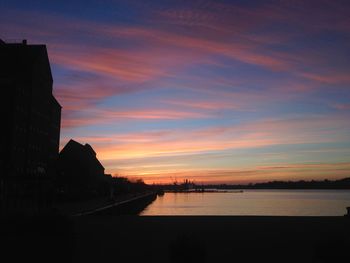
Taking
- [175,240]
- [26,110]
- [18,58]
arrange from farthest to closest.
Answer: [18,58] → [26,110] → [175,240]

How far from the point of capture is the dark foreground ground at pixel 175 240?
1088 cm

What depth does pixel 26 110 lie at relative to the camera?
7931 centimetres

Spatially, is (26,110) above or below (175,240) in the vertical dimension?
above

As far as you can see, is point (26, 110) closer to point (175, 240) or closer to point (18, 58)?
point (18, 58)

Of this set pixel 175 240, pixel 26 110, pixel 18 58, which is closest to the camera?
pixel 175 240

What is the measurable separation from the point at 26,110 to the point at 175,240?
72.3 metres

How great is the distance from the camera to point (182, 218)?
28016 millimetres

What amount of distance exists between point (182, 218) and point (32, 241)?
18.1 m

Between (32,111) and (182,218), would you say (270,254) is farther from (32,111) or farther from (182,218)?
(32,111)

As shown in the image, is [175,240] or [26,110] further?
[26,110]

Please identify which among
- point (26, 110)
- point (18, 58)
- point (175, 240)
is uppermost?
point (18, 58)

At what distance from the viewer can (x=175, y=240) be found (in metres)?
12.9

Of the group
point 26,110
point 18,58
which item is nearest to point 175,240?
point 26,110

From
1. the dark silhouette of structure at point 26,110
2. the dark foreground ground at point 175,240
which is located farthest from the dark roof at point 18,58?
the dark foreground ground at point 175,240
